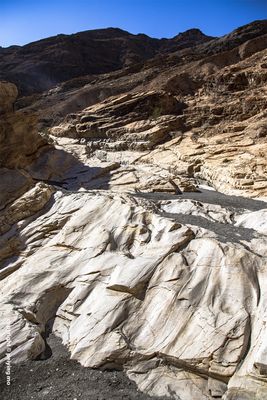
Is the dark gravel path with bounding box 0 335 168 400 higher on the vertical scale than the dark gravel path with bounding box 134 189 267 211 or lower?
lower

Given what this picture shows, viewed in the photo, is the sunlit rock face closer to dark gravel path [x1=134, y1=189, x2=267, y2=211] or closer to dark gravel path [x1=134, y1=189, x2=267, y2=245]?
dark gravel path [x1=134, y1=189, x2=267, y2=245]

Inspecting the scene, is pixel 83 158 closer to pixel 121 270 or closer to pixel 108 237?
pixel 108 237

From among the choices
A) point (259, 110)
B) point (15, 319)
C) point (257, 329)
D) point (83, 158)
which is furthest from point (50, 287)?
point (259, 110)

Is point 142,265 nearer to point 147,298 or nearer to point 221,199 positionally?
point 147,298

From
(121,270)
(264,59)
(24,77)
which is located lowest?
(121,270)

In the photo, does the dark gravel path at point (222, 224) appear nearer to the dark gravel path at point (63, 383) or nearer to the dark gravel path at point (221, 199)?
the dark gravel path at point (221, 199)

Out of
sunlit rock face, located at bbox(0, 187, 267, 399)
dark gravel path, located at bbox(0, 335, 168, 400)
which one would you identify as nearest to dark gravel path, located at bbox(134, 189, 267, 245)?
sunlit rock face, located at bbox(0, 187, 267, 399)
